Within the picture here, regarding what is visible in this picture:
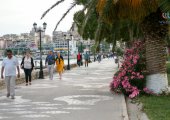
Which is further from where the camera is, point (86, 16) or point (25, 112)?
point (86, 16)

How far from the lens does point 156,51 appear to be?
15164 mm

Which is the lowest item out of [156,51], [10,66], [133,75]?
[133,75]

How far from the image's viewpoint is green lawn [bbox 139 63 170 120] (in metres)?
10.6

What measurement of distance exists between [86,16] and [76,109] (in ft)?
12.1

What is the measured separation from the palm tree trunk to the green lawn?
2.25 feet

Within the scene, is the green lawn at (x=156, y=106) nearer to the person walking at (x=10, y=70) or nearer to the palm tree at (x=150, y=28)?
the palm tree at (x=150, y=28)

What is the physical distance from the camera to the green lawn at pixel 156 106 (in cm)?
1061

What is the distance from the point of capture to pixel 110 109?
12.4m

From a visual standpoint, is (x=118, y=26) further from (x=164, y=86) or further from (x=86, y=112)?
(x=86, y=112)

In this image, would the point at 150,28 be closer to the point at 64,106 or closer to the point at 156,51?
the point at 156,51

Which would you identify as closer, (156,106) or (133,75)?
(156,106)

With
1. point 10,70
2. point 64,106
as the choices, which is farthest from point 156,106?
point 10,70

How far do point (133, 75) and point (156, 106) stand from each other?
3463 mm

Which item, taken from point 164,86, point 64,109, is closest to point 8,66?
point 64,109
